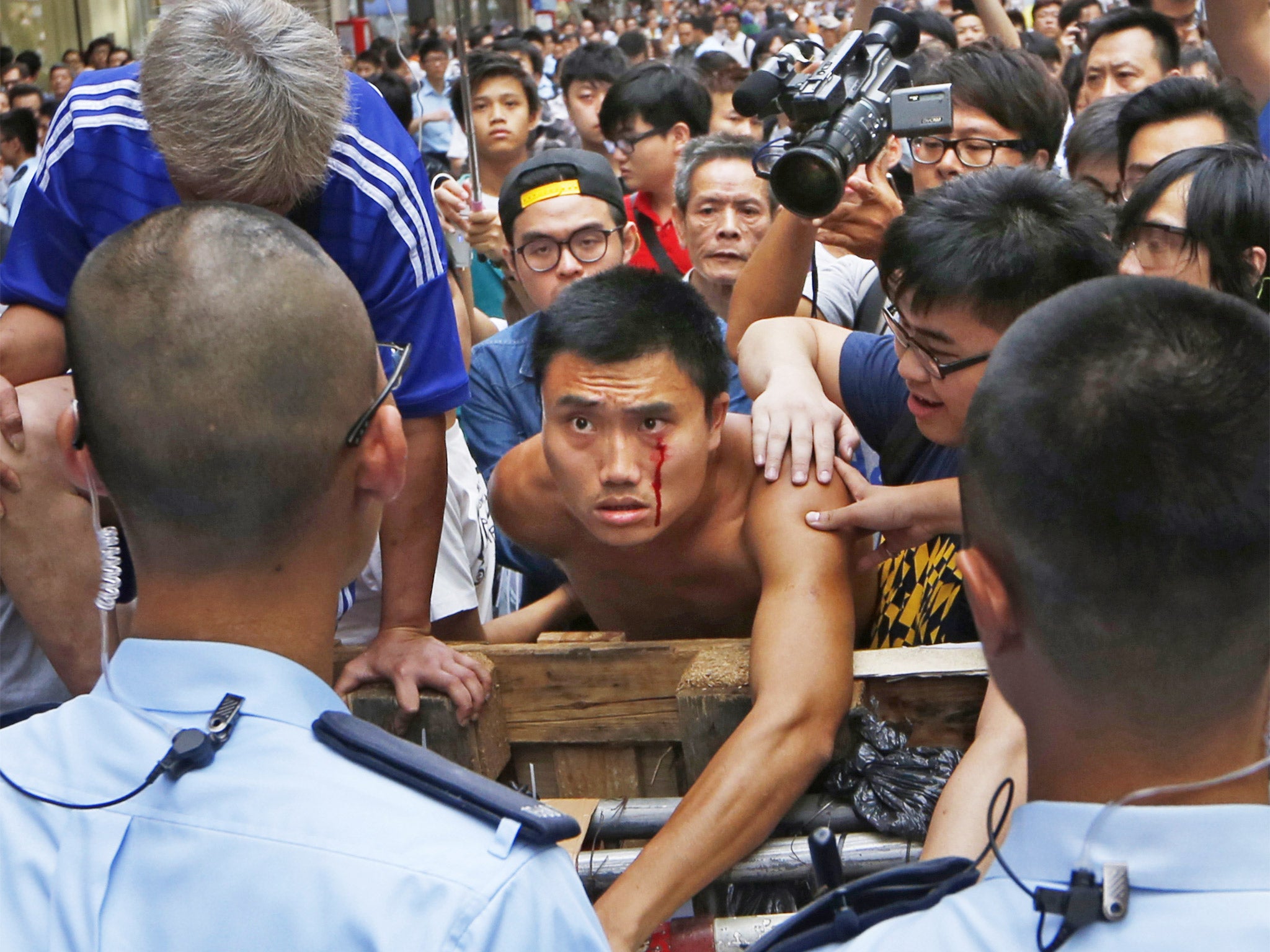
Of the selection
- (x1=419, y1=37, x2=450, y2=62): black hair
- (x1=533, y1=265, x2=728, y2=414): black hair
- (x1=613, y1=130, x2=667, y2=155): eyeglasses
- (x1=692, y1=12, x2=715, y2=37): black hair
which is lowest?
(x1=692, y1=12, x2=715, y2=37): black hair

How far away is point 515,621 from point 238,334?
1885 mm

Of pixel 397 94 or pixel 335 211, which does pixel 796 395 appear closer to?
pixel 335 211

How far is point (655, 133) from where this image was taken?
515cm

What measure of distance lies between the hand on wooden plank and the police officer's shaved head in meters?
0.91

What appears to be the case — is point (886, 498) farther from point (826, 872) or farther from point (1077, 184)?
point (826, 872)

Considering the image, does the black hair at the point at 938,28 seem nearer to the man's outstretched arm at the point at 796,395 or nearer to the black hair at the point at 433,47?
the man's outstretched arm at the point at 796,395

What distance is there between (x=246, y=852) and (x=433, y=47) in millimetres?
10337

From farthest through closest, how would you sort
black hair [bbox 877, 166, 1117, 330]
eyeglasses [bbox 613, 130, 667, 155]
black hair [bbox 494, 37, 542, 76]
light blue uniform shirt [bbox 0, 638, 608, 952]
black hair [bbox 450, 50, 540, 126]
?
black hair [bbox 494, 37, 542, 76] → black hair [bbox 450, 50, 540, 126] → eyeglasses [bbox 613, 130, 667, 155] → black hair [bbox 877, 166, 1117, 330] → light blue uniform shirt [bbox 0, 638, 608, 952]

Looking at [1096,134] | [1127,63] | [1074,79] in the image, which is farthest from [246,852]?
[1074,79]

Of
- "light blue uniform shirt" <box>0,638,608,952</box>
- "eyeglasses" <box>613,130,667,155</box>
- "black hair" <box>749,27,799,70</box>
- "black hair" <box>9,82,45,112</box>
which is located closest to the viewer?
"light blue uniform shirt" <box>0,638,608,952</box>

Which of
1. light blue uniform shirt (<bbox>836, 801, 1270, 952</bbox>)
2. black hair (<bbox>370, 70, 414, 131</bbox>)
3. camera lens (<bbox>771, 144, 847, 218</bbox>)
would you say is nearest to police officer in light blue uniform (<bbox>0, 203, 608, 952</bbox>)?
light blue uniform shirt (<bbox>836, 801, 1270, 952</bbox>)

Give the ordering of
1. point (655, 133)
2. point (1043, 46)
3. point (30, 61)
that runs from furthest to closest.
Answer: point (30, 61), point (1043, 46), point (655, 133)

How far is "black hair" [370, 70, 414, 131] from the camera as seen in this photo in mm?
6285

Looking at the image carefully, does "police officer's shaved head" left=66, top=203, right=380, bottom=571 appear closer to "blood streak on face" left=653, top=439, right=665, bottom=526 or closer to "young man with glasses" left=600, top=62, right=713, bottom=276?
"blood streak on face" left=653, top=439, right=665, bottom=526
